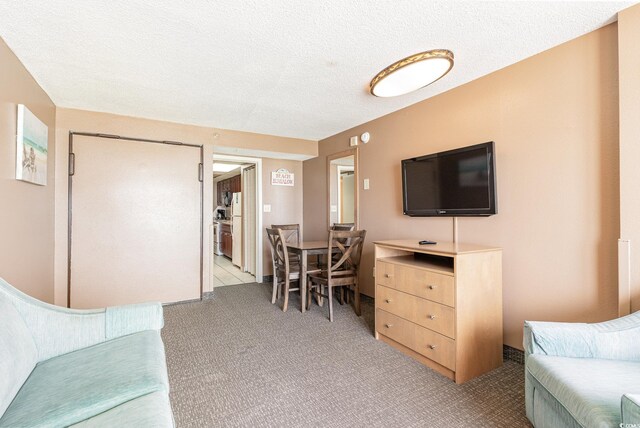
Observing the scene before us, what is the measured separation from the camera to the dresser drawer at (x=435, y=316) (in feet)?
6.65

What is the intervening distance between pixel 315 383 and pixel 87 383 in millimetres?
1294

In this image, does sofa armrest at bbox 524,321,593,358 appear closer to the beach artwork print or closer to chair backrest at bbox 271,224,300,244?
chair backrest at bbox 271,224,300,244

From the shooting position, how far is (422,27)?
1.82 metres

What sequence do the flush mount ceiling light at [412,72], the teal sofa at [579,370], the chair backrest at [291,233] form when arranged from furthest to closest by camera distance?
the chair backrest at [291,233]
the flush mount ceiling light at [412,72]
the teal sofa at [579,370]

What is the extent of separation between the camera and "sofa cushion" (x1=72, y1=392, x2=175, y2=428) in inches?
37.8

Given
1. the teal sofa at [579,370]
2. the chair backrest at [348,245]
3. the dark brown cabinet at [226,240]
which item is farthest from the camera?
the dark brown cabinet at [226,240]

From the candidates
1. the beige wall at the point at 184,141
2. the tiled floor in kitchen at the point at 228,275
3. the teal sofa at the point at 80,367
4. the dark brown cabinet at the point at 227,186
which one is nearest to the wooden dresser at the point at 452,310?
the teal sofa at the point at 80,367

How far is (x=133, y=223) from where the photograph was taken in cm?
357

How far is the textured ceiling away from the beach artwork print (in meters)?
0.40

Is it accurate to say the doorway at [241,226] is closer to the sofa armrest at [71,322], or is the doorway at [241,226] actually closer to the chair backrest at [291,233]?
the chair backrest at [291,233]

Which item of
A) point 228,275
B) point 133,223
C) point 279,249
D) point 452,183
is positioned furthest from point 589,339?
point 228,275

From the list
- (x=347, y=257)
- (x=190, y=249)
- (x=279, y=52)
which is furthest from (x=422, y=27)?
(x=190, y=249)

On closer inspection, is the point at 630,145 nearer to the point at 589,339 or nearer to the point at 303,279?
the point at 589,339

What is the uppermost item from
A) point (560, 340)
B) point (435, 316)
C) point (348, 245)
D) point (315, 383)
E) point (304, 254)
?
point (348, 245)
